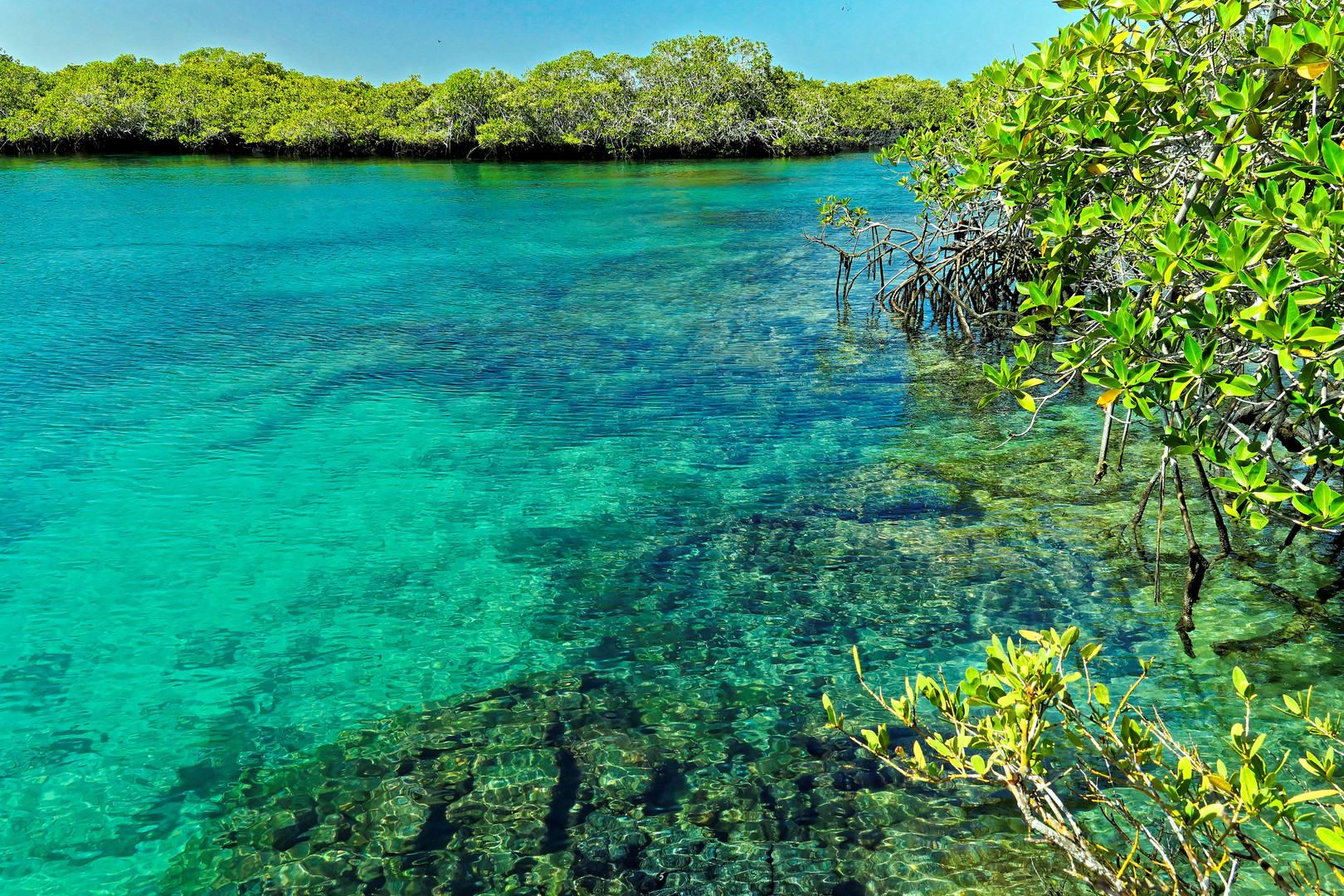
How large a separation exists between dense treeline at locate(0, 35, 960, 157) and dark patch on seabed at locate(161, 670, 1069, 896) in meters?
41.3

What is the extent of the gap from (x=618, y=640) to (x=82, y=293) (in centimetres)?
1232

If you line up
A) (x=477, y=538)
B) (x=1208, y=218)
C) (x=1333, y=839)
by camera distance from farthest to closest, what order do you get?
(x=477, y=538), (x=1208, y=218), (x=1333, y=839)

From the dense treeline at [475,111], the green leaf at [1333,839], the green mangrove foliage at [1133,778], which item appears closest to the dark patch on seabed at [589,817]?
the green mangrove foliage at [1133,778]

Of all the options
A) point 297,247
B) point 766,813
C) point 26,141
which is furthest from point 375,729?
point 26,141

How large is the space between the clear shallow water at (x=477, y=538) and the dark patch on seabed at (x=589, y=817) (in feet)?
0.16

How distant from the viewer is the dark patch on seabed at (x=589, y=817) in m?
2.99

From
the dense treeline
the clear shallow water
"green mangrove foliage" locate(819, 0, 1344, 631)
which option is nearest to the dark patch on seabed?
the clear shallow water

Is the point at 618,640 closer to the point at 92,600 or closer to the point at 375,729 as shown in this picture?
the point at 375,729

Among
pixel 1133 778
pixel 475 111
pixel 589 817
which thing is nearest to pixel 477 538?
pixel 589 817

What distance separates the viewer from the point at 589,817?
3.28m

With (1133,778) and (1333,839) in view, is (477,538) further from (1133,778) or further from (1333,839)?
(1333,839)

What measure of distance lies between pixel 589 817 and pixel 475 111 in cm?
4433

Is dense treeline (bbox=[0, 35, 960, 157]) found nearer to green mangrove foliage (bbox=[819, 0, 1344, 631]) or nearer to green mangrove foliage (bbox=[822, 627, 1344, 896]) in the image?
green mangrove foliage (bbox=[819, 0, 1344, 631])

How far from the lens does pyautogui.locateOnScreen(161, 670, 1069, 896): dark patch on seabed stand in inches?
118
